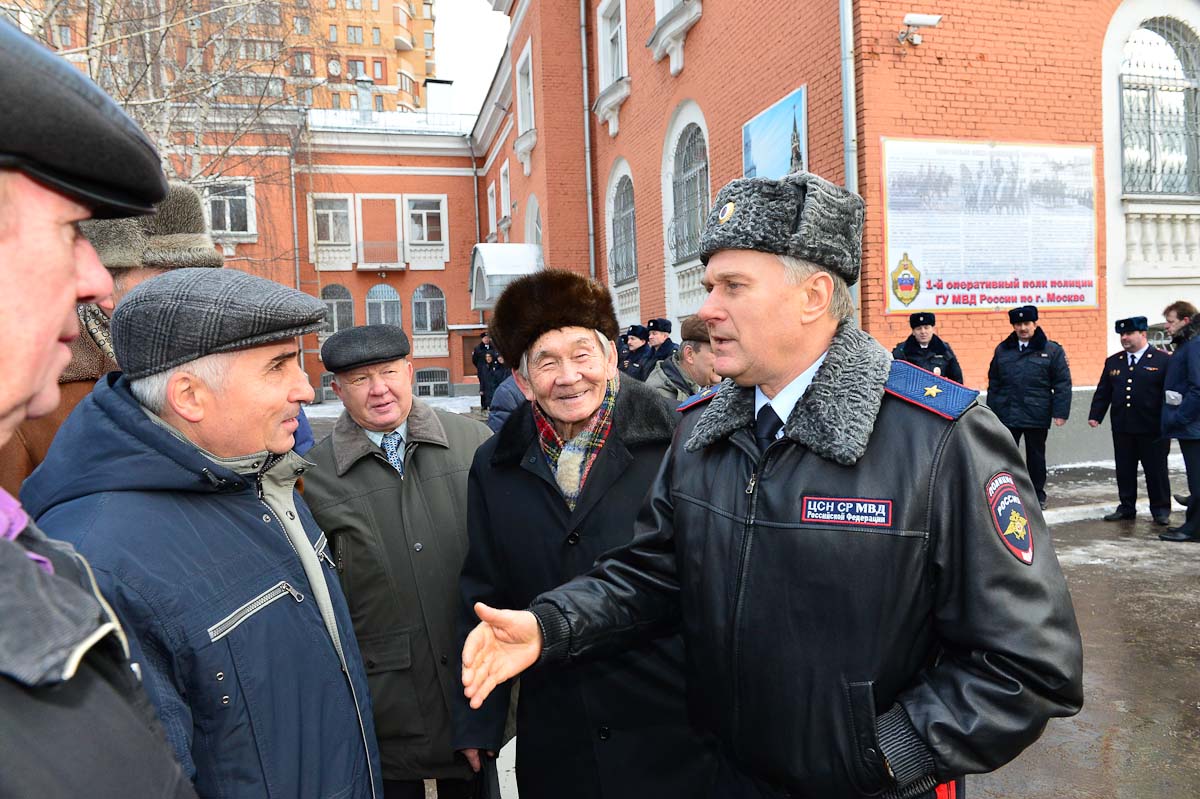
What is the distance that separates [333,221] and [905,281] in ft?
84.6

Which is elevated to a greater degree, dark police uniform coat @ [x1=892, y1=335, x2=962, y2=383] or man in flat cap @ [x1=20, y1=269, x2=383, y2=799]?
dark police uniform coat @ [x1=892, y1=335, x2=962, y2=383]

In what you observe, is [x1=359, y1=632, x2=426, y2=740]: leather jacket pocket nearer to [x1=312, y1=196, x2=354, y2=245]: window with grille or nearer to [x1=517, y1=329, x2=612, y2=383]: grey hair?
[x1=517, y1=329, x2=612, y2=383]: grey hair

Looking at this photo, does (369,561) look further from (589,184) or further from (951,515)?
(589,184)

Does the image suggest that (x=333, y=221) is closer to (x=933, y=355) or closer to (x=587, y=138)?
(x=587, y=138)

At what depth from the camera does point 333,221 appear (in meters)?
30.0

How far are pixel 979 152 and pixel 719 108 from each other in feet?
13.1

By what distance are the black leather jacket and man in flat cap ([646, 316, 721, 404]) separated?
165 inches

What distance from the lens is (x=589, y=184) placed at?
17781 mm

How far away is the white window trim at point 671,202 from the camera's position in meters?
13.0

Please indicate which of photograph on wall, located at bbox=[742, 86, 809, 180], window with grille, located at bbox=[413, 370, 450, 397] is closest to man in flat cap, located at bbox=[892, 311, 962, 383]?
photograph on wall, located at bbox=[742, 86, 809, 180]

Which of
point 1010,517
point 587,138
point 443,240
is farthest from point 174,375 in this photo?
point 443,240

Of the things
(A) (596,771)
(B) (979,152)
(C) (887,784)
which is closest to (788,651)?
(C) (887,784)

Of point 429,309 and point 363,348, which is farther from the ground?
point 429,309

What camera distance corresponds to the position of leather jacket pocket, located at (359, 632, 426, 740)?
8.27 feet
